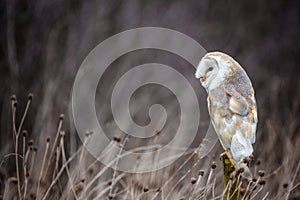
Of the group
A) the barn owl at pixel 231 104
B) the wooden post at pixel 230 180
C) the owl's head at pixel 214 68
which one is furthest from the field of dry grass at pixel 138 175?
the owl's head at pixel 214 68

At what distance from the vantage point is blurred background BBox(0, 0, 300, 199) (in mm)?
2906

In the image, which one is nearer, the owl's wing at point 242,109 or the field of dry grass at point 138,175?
the owl's wing at point 242,109

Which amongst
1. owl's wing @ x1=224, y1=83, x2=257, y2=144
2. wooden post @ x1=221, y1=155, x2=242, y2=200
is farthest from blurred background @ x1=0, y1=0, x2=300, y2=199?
owl's wing @ x1=224, y1=83, x2=257, y2=144

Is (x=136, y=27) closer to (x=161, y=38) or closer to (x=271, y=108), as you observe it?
(x=161, y=38)

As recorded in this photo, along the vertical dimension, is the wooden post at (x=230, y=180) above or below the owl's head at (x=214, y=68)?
below

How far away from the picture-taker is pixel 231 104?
3.60 ft

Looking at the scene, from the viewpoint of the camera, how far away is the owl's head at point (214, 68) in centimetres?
111

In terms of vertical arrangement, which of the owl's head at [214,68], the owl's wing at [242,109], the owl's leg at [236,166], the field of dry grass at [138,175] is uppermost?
the owl's head at [214,68]

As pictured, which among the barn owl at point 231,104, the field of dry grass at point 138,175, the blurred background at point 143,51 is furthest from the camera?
the blurred background at point 143,51

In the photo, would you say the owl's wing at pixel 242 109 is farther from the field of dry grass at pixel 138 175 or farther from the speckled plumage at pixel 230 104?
the field of dry grass at pixel 138 175

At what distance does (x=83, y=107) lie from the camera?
3.11 m

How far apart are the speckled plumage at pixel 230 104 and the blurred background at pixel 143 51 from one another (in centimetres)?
116

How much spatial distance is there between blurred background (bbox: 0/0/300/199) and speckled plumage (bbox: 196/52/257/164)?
45.7 inches

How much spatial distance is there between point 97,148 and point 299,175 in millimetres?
1072
